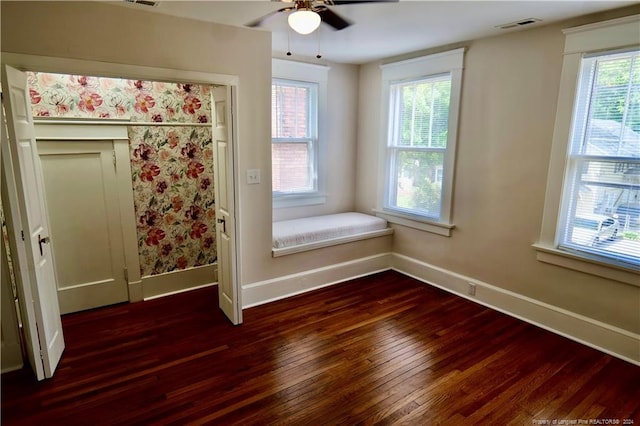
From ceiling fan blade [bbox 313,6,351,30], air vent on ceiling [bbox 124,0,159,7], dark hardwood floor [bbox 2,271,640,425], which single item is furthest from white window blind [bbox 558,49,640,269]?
air vent on ceiling [bbox 124,0,159,7]

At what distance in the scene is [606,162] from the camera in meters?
2.66

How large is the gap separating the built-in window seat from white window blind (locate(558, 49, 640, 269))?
1.93m

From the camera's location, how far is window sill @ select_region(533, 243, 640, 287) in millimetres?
2613

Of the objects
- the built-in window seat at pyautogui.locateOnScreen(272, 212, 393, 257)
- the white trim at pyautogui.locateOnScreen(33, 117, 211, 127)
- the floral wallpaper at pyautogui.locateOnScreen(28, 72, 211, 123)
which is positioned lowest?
the built-in window seat at pyautogui.locateOnScreen(272, 212, 393, 257)

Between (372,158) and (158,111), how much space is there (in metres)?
2.41

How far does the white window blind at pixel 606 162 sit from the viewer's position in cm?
253

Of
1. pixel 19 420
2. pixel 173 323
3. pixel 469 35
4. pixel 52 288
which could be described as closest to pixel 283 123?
pixel 469 35

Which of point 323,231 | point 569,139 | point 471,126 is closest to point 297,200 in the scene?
point 323,231

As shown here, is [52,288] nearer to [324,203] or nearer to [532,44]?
[324,203]

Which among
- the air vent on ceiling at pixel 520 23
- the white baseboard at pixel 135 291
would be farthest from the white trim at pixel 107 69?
the air vent on ceiling at pixel 520 23

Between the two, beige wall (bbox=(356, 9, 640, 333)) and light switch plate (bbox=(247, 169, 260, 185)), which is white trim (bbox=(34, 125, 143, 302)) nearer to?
light switch plate (bbox=(247, 169, 260, 185))

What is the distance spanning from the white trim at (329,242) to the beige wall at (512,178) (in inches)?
28.3

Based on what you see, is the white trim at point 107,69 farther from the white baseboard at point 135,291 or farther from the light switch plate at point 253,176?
the white baseboard at point 135,291

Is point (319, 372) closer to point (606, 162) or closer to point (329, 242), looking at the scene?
point (329, 242)
